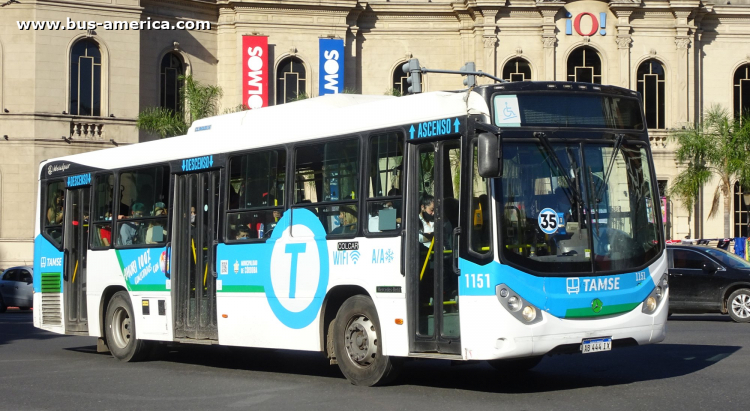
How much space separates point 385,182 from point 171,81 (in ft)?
114

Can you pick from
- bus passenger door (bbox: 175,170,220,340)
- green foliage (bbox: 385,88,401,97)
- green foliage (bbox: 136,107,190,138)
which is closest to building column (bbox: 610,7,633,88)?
green foliage (bbox: 385,88,401,97)

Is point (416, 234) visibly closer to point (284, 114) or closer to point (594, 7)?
point (284, 114)

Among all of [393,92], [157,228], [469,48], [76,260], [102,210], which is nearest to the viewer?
[157,228]

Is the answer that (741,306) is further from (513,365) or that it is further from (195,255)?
(195,255)

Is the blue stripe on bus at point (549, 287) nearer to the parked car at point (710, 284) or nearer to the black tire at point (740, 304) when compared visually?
the parked car at point (710, 284)

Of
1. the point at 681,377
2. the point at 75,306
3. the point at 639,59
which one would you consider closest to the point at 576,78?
the point at 639,59

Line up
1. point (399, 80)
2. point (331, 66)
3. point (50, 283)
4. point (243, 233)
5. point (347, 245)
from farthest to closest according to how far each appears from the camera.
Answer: point (399, 80)
point (331, 66)
point (50, 283)
point (243, 233)
point (347, 245)

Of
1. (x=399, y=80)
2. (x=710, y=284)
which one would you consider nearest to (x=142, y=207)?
(x=710, y=284)

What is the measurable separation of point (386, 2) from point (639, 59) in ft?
36.0

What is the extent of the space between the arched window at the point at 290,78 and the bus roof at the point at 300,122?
29.9 metres

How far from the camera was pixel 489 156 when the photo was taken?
32.7 feet

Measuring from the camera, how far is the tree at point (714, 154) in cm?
4056

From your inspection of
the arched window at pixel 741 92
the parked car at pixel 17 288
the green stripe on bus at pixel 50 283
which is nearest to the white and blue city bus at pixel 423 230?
the green stripe on bus at pixel 50 283

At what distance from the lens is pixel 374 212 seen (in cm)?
1149
